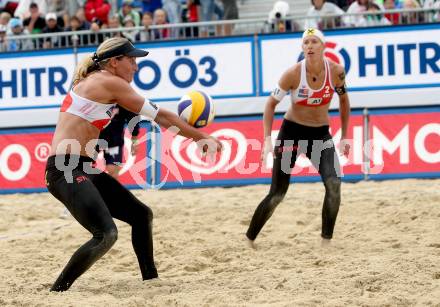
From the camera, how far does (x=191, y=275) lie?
23.8 ft

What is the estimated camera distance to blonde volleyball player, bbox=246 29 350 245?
8.05 meters

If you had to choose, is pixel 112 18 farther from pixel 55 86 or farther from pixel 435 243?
pixel 435 243

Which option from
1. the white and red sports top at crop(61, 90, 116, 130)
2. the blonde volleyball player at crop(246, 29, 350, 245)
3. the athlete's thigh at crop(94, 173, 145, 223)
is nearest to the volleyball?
the white and red sports top at crop(61, 90, 116, 130)

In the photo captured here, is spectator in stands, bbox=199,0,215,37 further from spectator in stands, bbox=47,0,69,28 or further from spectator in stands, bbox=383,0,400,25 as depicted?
spectator in stands, bbox=383,0,400,25

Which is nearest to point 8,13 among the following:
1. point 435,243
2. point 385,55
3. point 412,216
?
point 385,55

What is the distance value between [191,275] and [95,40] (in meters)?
7.53

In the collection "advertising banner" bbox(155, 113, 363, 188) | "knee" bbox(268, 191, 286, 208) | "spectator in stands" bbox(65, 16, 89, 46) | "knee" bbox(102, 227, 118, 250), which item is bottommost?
"advertising banner" bbox(155, 113, 363, 188)

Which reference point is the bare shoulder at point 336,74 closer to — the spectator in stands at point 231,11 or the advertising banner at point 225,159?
the advertising banner at point 225,159

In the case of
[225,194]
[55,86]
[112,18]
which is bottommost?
[225,194]

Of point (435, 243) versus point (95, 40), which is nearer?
point (435, 243)

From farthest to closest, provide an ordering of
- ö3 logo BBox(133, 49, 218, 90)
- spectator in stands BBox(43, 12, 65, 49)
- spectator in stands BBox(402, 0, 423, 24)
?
spectator in stands BBox(43, 12, 65, 49) → ö3 logo BBox(133, 49, 218, 90) → spectator in stands BBox(402, 0, 423, 24)

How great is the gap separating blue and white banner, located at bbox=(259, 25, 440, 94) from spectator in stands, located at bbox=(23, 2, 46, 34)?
434 centimetres

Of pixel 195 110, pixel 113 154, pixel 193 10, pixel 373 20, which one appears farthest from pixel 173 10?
pixel 195 110

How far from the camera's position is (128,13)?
14.9 m
